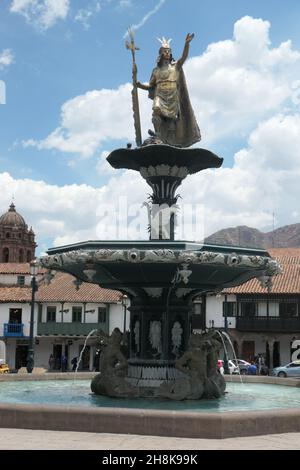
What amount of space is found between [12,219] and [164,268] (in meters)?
76.1

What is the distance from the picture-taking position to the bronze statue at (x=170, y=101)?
1416cm

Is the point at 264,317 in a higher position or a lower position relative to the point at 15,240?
lower

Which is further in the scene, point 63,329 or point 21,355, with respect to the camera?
point 21,355

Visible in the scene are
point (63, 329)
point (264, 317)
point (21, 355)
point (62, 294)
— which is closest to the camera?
point (264, 317)

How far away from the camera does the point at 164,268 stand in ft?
39.4

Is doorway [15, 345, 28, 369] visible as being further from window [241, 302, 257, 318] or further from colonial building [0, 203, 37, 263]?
colonial building [0, 203, 37, 263]

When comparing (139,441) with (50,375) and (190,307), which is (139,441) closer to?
(190,307)

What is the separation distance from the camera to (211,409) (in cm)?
1088

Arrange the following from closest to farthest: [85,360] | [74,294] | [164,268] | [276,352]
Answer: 1. [164,268]
2. [276,352]
3. [85,360]
4. [74,294]

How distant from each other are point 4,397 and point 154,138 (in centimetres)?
602

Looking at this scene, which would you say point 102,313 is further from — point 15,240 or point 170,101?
point 15,240

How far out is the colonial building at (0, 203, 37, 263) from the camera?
8262cm

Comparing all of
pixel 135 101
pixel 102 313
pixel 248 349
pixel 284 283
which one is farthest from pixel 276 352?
pixel 135 101

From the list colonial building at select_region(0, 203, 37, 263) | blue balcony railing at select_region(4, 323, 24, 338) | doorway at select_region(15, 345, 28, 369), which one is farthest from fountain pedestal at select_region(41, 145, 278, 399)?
colonial building at select_region(0, 203, 37, 263)
